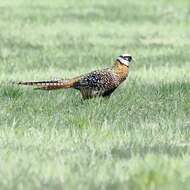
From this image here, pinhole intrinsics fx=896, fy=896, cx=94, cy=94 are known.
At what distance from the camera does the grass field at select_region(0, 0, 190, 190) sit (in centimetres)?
557

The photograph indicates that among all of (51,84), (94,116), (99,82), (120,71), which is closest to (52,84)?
(51,84)

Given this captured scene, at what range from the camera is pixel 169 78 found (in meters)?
14.1

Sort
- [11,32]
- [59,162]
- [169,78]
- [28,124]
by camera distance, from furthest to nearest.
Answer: [11,32] < [169,78] < [28,124] < [59,162]

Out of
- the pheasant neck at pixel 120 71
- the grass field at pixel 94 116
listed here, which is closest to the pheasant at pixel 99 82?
the pheasant neck at pixel 120 71

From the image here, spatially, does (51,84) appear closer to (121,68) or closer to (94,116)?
(121,68)

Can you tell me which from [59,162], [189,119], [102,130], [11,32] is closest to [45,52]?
[11,32]

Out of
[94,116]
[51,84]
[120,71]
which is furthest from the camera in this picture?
[120,71]

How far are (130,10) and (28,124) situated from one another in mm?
23969

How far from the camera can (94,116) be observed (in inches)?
373

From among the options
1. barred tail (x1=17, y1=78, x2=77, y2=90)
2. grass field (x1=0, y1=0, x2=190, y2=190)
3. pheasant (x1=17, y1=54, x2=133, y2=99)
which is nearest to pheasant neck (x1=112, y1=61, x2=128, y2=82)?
pheasant (x1=17, y1=54, x2=133, y2=99)

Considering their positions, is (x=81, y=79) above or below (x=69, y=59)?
above

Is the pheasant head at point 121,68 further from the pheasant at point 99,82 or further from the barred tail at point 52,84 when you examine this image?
the barred tail at point 52,84

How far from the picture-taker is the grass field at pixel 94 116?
5570 mm

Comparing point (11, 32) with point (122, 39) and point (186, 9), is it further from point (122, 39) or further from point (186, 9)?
point (186, 9)
